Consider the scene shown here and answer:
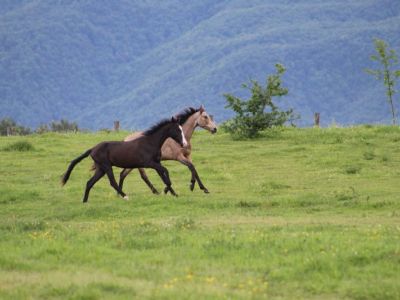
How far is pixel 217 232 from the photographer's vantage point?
16.0 metres

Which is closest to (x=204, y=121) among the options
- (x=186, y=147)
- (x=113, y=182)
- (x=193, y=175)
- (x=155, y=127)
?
(x=186, y=147)

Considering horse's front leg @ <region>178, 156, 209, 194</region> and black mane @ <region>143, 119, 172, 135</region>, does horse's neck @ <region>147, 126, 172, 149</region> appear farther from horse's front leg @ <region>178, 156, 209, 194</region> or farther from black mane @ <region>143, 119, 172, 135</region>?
horse's front leg @ <region>178, 156, 209, 194</region>

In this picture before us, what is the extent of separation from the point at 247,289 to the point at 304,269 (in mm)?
1235

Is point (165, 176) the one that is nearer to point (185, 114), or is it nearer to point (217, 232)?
point (185, 114)

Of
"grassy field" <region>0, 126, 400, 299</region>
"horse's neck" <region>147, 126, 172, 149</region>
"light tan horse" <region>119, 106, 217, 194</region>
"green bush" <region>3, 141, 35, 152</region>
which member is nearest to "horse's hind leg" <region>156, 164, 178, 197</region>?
"grassy field" <region>0, 126, 400, 299</region>

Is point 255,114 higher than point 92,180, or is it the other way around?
point 255,114

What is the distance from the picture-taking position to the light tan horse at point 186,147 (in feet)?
78.2

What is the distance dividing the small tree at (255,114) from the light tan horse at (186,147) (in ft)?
39.8

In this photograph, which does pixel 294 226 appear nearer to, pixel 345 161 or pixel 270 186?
pixel 270 186

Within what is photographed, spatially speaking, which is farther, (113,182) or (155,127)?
(155,127)

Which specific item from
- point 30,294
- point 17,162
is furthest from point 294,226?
point 17,162

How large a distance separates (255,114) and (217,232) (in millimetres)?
23519

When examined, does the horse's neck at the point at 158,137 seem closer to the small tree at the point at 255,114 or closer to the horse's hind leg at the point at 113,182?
the horse's hind leg at the point at 113,182

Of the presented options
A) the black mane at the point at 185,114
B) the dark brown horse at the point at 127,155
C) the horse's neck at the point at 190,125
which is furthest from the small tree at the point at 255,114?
the dark brown horse at the point at 127,155
